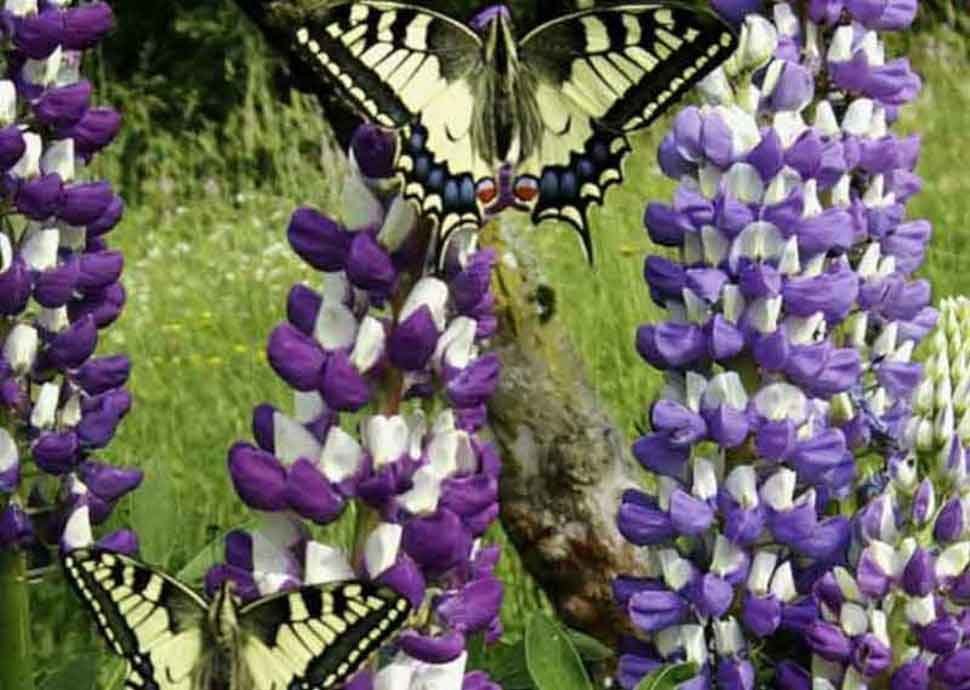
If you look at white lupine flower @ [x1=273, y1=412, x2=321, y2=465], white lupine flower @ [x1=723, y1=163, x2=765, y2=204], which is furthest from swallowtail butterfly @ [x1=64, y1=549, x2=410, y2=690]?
white lupine flower @ [x1=723, y1=163, x2=765, y2=204]

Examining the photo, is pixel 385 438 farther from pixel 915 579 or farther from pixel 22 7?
pixel 22 7

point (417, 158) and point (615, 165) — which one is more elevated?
point (417, 158)

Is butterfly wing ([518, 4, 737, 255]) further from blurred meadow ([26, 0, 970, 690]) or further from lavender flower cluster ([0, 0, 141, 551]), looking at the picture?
lavender flower cluster ([0, 0, 141, 551])

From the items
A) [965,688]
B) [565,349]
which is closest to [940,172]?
[565,349]

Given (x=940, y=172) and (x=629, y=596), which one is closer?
(x=629, y=596)

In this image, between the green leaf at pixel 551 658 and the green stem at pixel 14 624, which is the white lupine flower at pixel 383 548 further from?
the green stem at pixel 14 624

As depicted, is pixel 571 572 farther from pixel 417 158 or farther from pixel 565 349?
pixel 417 158
